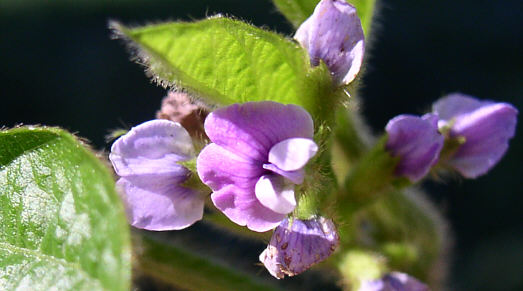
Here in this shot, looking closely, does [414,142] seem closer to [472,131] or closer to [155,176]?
[472,131]

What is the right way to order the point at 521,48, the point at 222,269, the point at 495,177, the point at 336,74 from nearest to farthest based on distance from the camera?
1. the point at 336,74
2. the point at 222,269
3. the point at 495,177
4. the point at 521,48

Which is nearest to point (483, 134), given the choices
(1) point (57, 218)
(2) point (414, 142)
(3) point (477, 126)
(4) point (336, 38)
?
(3) point (477, 126)

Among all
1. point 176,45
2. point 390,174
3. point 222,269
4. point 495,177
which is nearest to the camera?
point 176,45

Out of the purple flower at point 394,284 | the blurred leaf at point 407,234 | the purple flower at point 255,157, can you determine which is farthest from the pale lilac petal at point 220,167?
the blurred leaf at point 407,234

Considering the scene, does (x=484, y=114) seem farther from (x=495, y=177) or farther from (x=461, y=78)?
(x=461, y=78)

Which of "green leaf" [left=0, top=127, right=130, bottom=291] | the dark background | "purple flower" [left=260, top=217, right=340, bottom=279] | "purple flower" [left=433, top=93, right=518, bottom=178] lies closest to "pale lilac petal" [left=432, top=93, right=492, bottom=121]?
"purple flower" [left=433, top=93, right=518, bottom=178]

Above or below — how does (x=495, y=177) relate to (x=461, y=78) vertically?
below

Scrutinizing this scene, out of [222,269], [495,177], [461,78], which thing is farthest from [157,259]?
[461,78]

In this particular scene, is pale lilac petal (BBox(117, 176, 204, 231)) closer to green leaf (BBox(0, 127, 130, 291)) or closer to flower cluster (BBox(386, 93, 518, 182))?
green leaf (BBox(0, 127, 130, 291))
